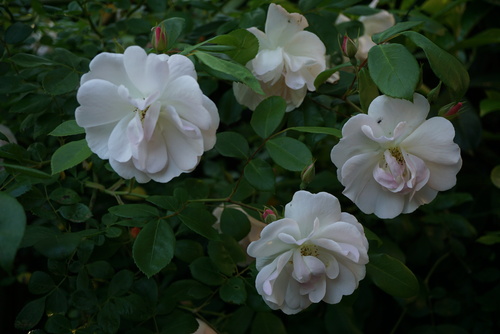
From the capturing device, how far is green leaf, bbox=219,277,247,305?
2.31ft

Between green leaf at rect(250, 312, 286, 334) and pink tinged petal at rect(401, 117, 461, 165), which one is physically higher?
pink tinged petal at rect(401, 117, 461, 165)

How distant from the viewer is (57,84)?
739 mm

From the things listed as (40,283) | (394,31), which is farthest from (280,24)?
(40,283)

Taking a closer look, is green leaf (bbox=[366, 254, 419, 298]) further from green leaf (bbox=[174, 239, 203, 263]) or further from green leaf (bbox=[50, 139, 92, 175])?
green leaf (bbox=[50, 139, 92, 175])

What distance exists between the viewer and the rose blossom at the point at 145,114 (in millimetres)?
556

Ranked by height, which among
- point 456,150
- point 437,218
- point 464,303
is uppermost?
point 456,150

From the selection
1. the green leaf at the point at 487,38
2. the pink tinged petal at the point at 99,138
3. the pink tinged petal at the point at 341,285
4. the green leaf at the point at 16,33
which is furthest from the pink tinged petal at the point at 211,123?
the green leaf at the point at 487,38

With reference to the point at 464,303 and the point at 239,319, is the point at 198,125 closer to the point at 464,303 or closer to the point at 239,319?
the point at 239,319

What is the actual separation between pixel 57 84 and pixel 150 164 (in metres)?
0.26

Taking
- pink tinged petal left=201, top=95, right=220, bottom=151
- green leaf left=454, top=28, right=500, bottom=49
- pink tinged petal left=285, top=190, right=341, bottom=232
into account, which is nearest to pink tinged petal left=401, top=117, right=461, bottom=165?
pink tinged petal left=285, top=190, right=341, bottom=232

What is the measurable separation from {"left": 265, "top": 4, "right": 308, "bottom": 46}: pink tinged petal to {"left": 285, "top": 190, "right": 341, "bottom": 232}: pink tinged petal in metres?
0.26

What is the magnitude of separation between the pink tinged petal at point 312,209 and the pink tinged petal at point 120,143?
0.19m

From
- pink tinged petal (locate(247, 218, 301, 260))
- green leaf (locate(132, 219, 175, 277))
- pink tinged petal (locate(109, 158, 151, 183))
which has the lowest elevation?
green leaf (locate(132, 219, 175, 277))

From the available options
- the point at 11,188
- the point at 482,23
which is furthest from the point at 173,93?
the point at 482,23
